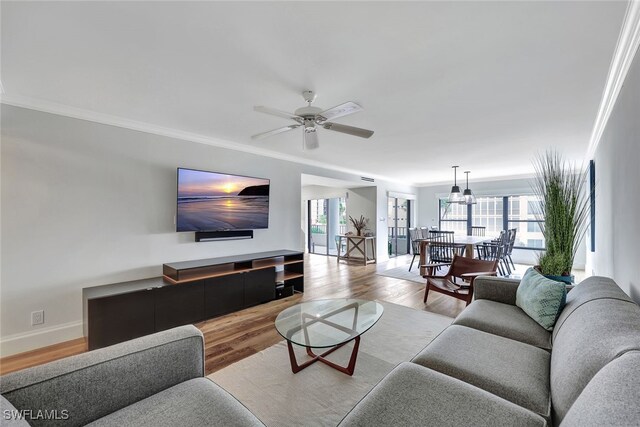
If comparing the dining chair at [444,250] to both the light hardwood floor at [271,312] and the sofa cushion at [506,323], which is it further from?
the sofa cushion at [506,323]

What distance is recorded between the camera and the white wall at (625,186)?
5.53 feet

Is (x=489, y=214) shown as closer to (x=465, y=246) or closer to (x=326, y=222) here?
(x=465, y=246)

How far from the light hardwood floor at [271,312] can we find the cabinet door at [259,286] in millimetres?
96

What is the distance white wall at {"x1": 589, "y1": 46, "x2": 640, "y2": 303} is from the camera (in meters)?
1.69

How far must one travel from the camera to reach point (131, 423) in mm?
1021

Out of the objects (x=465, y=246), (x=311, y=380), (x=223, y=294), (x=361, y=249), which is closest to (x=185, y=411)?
(x=311, y=380)

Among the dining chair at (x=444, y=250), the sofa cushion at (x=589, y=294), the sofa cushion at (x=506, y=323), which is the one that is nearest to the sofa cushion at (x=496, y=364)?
the sofa cushion at (x=506, y=323)

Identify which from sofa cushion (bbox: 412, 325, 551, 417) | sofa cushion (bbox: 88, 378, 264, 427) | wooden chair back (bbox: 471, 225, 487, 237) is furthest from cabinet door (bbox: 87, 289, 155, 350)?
wooden chair back (bbox: 471, 225, 487, 237)

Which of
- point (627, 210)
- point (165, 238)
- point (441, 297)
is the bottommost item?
point (441, 297)

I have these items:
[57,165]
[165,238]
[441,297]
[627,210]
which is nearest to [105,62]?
[57,165]

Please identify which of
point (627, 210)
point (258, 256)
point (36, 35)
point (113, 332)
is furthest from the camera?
point (258, 256)

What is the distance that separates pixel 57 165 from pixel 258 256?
2389 millimetres

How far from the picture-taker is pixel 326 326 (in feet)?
7.36

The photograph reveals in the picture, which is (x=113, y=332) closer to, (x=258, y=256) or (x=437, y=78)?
(x=258, y=256)
